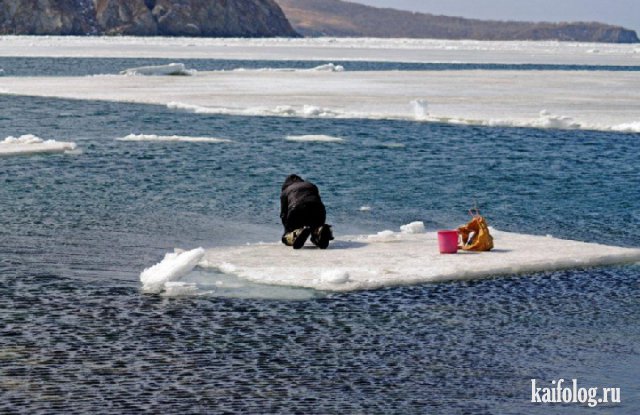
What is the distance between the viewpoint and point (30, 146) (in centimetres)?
2283

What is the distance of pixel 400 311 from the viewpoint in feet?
34.9

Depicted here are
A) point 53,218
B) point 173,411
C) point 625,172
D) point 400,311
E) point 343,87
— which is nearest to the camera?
point 173,411

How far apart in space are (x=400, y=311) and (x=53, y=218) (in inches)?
244

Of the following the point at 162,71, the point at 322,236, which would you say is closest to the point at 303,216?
the point at 322,236

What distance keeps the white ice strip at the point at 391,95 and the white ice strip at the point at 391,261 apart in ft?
53.8

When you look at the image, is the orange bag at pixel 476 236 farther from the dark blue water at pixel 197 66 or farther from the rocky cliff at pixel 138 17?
the rocky cliff at pixel 138 17

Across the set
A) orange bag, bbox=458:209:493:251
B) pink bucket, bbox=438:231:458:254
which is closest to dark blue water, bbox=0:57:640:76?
orange bag, bbox=458:209:493:251

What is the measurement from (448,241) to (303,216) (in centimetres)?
166

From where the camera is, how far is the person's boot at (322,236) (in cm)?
1325

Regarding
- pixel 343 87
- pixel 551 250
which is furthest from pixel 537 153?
pixel 343 87

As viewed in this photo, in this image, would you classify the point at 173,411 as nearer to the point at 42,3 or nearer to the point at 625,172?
the point at 625,172

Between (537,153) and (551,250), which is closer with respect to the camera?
(551,250)

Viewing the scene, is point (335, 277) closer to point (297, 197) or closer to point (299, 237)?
point (299, 237)

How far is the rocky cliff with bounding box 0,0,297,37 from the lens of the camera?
157625mm
